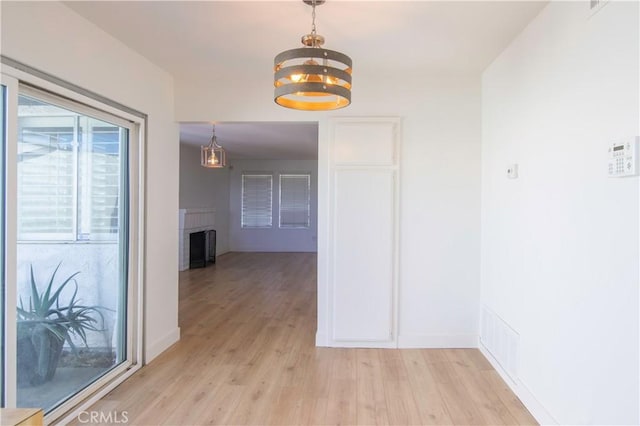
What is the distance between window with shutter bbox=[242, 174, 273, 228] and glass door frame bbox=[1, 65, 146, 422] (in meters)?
7.42

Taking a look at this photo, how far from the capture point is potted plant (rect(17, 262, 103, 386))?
2150 mm

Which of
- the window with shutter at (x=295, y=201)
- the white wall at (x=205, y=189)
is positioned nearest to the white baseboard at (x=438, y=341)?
the white wall at (x=205, y=189)

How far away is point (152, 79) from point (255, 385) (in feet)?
8.55

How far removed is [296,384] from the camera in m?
2.83

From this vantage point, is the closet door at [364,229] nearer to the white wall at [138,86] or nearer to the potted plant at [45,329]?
the white wall at [138,86]

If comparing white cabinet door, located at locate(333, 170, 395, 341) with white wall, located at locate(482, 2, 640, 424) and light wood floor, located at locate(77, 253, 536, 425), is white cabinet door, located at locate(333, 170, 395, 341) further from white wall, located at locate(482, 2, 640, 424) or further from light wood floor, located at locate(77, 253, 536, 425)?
white wall, located at locate(482, 2, 640, 424)

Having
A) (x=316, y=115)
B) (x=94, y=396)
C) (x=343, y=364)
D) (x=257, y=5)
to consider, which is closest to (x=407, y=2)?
(x=257, y=5)

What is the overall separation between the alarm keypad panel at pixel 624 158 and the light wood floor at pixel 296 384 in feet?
5.35

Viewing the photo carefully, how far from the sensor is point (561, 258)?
6.85ft

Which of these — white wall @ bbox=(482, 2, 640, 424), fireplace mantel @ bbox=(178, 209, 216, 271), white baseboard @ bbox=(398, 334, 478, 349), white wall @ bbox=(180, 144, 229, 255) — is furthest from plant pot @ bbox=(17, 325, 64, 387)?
white wall @ bbox=(180, 144, 229, 255)

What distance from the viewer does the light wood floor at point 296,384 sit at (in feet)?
7.90

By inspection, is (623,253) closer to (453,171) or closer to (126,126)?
(453,171)

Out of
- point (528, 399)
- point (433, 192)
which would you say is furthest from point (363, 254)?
point (528, 399)

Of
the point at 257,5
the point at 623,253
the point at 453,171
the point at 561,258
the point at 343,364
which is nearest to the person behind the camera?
the point at 623,253
